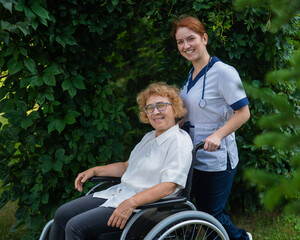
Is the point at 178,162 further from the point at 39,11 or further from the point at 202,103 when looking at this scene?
the point at 39,11

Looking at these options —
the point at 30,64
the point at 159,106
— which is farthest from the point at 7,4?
the point at 159,106

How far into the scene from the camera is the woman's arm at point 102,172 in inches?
88.0

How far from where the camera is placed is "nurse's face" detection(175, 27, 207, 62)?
80.6 inches

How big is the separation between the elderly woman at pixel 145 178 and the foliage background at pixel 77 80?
0.63m

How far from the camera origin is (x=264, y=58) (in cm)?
286

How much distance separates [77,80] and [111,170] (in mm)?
751

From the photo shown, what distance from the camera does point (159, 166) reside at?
6.39 feet

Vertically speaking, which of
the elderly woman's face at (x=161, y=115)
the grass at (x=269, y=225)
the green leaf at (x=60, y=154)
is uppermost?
the elderly woman's face at (x=161, y=115)

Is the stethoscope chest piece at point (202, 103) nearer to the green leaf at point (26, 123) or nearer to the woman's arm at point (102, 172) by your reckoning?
the woman's arm at point (102, 172)

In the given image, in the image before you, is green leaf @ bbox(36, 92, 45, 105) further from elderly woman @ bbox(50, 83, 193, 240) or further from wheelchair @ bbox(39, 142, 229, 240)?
wheelchair @ bbox(39, 142, 229, 240)

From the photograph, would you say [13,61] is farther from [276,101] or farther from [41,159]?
[276,101]

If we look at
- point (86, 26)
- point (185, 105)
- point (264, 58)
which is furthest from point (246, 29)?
point (86, 26)

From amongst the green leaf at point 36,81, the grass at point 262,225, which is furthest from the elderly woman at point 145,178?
the grass at point 262,225

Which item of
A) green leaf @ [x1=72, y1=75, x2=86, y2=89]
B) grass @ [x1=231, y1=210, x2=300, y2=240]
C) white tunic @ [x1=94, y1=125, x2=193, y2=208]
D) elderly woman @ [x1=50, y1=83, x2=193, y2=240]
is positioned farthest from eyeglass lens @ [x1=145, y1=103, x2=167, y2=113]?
grass @ [x1=231, y1=210, x2=300, y2=240]
